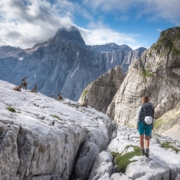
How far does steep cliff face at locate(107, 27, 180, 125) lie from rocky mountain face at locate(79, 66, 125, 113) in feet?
64.3

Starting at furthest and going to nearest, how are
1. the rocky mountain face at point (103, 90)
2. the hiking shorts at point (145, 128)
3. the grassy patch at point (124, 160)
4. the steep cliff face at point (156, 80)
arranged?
the rocky mountain face at point (103, 90)
the steep cliff face at point (156, 80)
the grassy patch at point (124, 160)
the hiking shorts at point (145, 128)

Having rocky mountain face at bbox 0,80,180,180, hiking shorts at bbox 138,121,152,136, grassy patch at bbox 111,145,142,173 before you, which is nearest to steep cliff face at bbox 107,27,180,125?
grassy patch at bbox 111,145,142,173

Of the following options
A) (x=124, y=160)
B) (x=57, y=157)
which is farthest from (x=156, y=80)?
(x=57, y=157)

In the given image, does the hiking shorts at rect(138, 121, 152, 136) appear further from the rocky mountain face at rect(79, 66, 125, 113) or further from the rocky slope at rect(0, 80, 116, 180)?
the rocky mountain face at rect(79, 66, 125, 113)

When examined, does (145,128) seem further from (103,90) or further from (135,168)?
(103,90)

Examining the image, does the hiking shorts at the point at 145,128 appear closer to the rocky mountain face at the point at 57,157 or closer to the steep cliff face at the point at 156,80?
the rocky mountain face at the point at 57,157

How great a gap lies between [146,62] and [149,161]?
75.3 m

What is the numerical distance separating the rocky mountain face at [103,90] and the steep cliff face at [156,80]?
1959 cm

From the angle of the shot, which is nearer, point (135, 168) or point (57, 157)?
point (135, 168)

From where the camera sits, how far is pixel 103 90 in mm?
110125

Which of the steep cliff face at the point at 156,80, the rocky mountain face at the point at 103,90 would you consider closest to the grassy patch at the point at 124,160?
the steep cliff face at the point at 156,80

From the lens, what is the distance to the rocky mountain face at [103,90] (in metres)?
109

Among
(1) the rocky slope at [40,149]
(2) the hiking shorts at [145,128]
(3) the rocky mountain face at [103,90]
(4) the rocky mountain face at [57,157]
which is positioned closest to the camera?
(1) the rocky slope at [40,149]

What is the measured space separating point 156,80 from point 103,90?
35.1m
